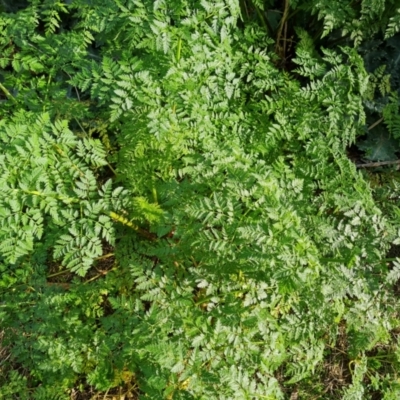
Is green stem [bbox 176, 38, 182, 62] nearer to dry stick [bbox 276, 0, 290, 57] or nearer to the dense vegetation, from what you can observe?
the dense vegetation

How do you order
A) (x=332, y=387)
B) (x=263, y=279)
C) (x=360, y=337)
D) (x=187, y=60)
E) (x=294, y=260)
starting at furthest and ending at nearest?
(x=332, y=387) → (x=360, y=337) → (x=187, y=60) → (x=263, y=279) → (x=294, y=260)

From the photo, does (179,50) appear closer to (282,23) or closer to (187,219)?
(187,219)

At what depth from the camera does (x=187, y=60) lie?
85.3 inches

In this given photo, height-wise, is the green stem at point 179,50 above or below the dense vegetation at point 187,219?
above

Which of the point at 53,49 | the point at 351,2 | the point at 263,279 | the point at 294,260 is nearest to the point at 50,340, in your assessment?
the point at 263,279

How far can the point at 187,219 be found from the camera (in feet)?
6.83

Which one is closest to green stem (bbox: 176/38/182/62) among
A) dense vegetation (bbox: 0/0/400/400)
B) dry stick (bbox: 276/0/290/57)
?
dense vegetation (bbox: 0/0/400/400)

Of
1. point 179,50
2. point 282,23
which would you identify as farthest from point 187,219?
point 282,23

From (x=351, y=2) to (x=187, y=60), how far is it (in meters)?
1.27

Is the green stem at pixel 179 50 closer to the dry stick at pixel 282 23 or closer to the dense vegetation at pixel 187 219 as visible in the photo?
the dense vegetation at pixel 187 219

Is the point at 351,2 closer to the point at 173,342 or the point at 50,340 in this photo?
the point at 173,342

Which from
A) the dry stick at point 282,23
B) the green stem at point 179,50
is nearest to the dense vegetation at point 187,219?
the green stem at point 179,50

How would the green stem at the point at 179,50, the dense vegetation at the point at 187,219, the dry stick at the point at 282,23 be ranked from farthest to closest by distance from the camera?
1. the dry stick at the point at 282,23
2. the green stem at the point at 179,50
3. the dense vegetation at the point at 187,219

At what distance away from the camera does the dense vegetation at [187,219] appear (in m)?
1.91
